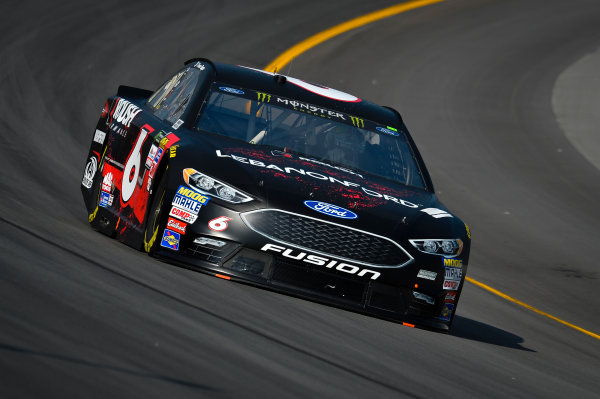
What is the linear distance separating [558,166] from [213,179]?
1076 cm

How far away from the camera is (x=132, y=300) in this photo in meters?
5.54

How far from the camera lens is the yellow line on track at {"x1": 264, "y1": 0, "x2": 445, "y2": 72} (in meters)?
21.4

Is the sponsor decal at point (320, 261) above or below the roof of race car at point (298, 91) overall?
below

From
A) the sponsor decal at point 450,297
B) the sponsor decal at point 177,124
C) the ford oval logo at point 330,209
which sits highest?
the sponsor decal at point 177,124

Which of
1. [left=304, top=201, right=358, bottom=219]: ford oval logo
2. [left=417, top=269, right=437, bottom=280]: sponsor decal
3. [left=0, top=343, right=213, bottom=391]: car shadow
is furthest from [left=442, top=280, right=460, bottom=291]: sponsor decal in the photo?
[left=0, top=343, right=213, bottom=391]: car shadow

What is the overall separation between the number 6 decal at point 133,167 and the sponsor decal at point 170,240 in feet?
3.25

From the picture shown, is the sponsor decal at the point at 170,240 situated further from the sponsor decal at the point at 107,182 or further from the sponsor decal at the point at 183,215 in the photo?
the sponsor decal at the point at 107,182

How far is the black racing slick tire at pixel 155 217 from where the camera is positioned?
691 centimetres

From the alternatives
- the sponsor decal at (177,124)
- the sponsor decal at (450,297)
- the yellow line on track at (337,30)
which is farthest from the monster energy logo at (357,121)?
the yellow line on track at (337,30)

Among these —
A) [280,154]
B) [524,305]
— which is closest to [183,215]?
[280,154]

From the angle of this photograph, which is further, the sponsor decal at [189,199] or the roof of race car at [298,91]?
the roof of race car at [298,91]

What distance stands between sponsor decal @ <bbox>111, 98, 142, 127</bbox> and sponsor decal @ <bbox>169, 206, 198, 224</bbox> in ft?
6.20

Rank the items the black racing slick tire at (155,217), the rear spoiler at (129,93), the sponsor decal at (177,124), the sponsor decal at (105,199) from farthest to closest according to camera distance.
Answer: the rear spoiler at (129,93) → the sponsor decal at (105,199) → the sponsor decal at (177,124) → the black racing slick tire at (155,217)

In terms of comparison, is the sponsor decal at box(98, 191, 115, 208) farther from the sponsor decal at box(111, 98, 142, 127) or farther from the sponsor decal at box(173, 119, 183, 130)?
the sponsor decal at box(173, 119, 183, 130)
